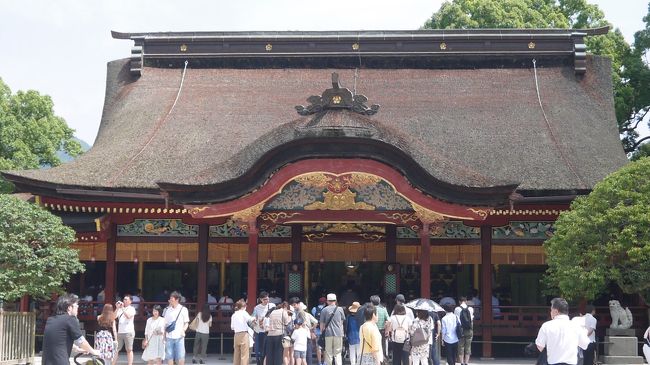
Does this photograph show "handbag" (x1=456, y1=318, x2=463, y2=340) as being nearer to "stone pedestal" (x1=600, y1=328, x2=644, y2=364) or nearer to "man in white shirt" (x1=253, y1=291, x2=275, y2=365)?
"man in white shirt" (x1=253, y1=291, x2=275, y2=365)

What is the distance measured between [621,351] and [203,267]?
397 inches

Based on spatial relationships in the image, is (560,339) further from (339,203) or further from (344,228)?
(344,228)

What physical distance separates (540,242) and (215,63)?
11367 millimetres

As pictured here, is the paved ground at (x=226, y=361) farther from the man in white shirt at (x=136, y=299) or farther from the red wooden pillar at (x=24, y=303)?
the red wooden pillar at (x=24, y=303)

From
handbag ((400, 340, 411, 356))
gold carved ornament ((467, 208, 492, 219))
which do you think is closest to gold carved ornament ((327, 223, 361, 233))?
gold carved ornament ((467, 208, 492, 219))

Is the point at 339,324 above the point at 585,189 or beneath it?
beneath

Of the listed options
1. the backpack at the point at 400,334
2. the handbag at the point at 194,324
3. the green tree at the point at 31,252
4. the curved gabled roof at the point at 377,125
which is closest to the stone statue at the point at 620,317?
the curved gabled roof at the point at 377,125

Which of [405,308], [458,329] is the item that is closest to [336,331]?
[405,308]

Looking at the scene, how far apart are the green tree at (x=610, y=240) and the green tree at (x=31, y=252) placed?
1094cm

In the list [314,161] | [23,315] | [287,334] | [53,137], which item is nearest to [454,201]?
[314,161]

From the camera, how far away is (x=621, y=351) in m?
22.0

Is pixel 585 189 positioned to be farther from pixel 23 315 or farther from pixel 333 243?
pixel 23 315

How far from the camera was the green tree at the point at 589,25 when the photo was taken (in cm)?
3706

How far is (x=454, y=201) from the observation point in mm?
22094
